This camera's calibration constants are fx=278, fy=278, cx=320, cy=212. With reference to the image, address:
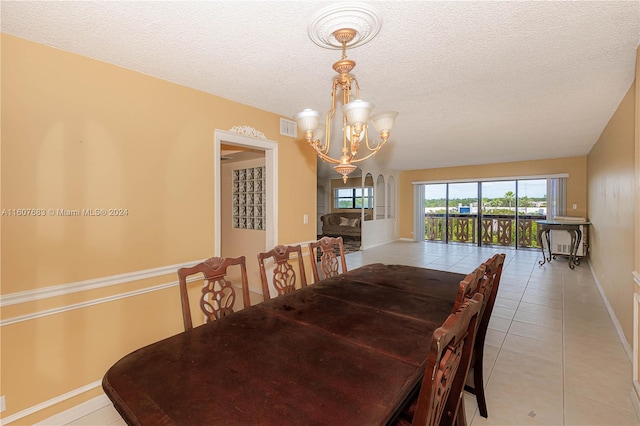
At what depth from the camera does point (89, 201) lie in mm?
1932

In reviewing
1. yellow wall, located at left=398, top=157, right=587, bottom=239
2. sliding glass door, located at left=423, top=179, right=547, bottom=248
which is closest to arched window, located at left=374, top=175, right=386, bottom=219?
yellow wall, located at left=398, top=157, right=587, bottom=239

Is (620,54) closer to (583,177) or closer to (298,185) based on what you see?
(298,185)

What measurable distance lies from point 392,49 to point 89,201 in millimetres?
2313

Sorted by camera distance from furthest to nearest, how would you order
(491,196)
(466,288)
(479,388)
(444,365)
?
(491,196) → (479,388) → (466,288) → (444,365)

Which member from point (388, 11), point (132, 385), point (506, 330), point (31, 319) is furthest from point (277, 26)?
point (506, 330)

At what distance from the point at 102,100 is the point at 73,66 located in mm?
239

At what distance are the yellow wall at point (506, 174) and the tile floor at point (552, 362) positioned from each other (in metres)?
2.80

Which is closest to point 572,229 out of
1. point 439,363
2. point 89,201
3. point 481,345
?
point 481,345

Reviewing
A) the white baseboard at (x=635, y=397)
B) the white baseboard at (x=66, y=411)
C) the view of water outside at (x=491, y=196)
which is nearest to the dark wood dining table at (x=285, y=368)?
the white baseboard at (x=66, y=411)

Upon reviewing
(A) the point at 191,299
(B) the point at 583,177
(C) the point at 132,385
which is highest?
(B) the point at 583,177

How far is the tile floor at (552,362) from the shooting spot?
1.81 meters

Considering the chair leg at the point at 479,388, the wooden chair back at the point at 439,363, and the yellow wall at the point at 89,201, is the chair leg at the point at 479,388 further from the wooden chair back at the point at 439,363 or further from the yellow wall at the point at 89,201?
the yellow wall at the point at 89,201

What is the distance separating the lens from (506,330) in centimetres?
298

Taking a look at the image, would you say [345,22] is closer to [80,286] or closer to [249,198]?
[80,286]
